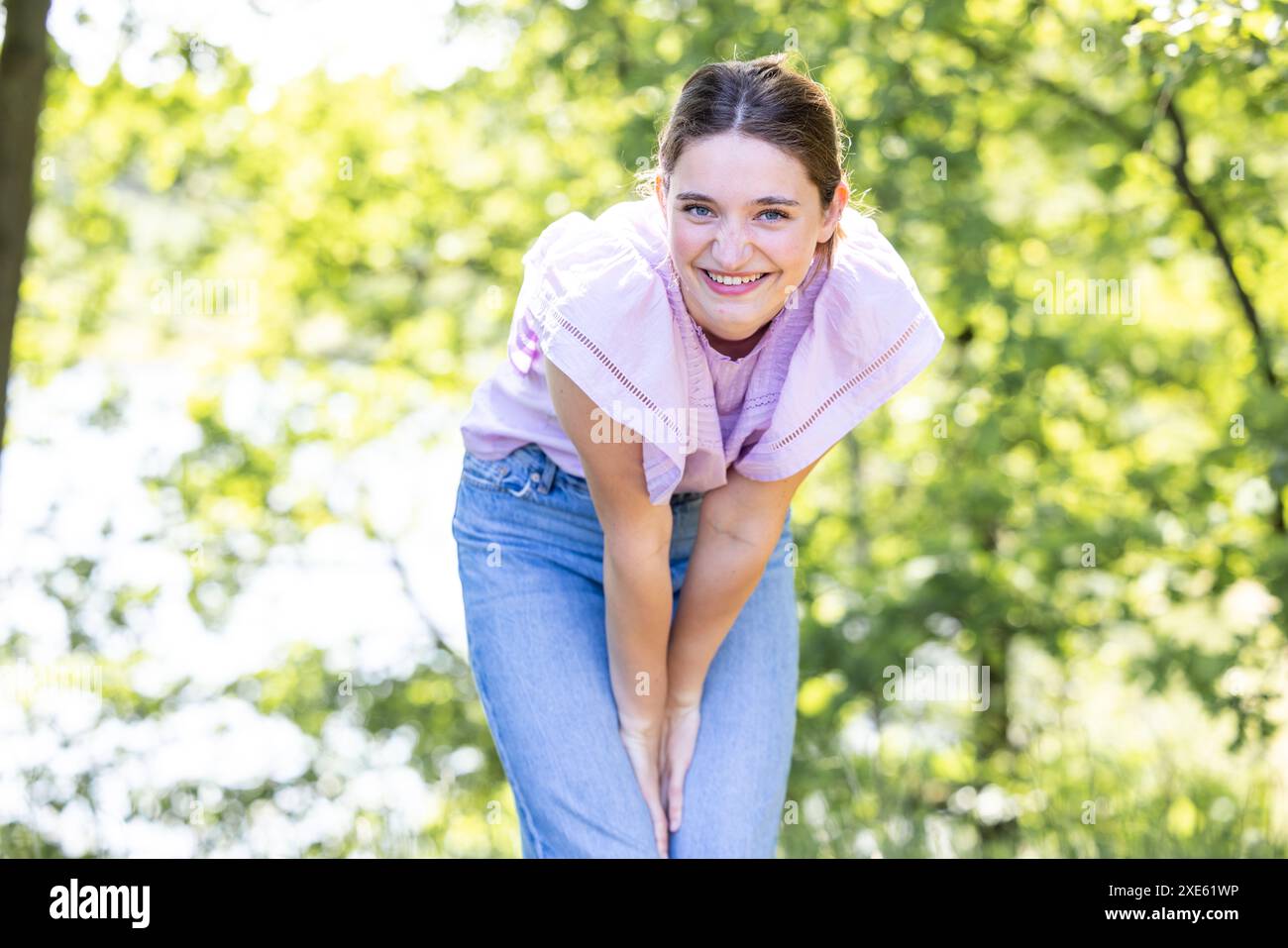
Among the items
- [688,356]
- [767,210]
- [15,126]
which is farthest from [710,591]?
[15,126]

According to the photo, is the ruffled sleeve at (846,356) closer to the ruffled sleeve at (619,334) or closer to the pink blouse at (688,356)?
the pink blouse at (688,356)

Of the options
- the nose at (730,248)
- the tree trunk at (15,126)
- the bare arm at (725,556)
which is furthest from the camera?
the tree trunk at (15,126)

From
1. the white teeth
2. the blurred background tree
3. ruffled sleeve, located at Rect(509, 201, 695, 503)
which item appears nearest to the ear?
the white teeth

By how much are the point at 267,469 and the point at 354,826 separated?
97.5 inches

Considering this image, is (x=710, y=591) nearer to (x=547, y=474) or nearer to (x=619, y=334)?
(x=547, y=474)

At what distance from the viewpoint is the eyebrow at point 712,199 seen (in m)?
2.01

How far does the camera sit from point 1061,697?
16.8 ft

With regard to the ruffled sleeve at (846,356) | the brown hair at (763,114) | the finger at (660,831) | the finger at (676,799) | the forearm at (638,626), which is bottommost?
the finger at (660,831)

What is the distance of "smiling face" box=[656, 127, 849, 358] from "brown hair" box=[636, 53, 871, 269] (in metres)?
0.02

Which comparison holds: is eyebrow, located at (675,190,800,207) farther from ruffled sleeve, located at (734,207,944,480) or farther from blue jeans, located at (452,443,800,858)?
blue jeans, located at (452,443,800,858)

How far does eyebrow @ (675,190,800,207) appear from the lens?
2.01 meters

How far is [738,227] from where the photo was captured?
1998 mm

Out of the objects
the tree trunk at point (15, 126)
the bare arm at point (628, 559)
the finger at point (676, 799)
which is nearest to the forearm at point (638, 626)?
the bare arm at point (628, 559)

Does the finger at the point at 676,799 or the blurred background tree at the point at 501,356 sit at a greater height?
the blurred background tree at the point at 501,356
